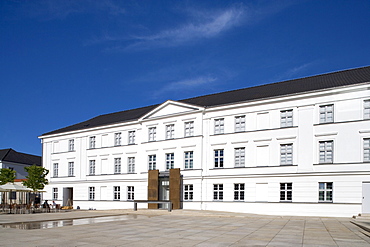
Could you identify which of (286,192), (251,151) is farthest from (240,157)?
(286,192)

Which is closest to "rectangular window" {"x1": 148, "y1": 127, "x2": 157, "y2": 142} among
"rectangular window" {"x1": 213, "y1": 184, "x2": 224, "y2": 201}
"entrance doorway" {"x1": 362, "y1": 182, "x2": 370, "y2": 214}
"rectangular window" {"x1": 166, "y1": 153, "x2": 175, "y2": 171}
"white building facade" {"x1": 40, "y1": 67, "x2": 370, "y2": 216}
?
"white building facade" {"x1": 40, "y1": 67, "x2": 370, "y2": 216}

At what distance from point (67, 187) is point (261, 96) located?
28.7 m

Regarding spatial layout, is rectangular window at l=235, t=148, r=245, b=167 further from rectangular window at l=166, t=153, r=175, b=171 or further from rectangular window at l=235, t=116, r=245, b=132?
Result: rectangular window at l=166, t=153, r=175, b=171

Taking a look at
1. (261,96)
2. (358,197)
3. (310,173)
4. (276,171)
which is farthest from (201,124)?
(358,197)

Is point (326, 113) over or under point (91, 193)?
over

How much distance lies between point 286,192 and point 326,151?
15.3ft

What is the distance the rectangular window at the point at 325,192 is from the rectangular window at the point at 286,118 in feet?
18.4

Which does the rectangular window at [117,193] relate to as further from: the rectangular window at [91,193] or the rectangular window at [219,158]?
the rectangular window at [219,158]

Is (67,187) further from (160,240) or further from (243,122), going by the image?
(160,240)

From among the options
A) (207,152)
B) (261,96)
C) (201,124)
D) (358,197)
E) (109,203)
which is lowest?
(109,203)

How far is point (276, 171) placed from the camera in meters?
32.5

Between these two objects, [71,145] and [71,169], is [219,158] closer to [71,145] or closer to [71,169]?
[71,169]

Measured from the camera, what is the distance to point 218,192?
35.8 meters

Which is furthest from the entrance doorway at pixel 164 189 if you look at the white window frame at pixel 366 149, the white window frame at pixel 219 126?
the white window frame at pixel 366 149
